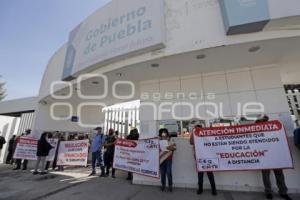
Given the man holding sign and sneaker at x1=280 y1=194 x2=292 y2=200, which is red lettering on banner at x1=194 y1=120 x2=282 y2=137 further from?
sneaker at x1=280 y1=194 x2=292 y2=200

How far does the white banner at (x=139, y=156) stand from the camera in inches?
208

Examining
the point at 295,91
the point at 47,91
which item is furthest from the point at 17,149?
the point at 295,91

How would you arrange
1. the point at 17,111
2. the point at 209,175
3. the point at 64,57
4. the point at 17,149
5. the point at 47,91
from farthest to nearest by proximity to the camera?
the point at 17,111 → the point at 47,91 → the point at 64,57 → the point at 17,149 → the point at 209,175

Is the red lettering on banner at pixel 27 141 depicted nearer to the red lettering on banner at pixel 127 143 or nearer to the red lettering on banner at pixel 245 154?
the red lettering on banner at pixel 127 143

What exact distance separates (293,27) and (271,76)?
2355 millimetres

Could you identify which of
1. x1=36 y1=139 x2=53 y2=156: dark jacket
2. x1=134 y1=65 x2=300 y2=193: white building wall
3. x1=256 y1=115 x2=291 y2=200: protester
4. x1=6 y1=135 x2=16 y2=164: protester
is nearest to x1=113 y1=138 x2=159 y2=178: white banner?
x1=134 y1=65 x2=300 y2=193: white building wall

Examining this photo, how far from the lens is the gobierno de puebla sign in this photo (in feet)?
20.0

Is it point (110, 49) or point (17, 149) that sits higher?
point (110, 49)

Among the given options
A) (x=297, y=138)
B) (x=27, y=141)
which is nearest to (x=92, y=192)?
(x=297, y=138)

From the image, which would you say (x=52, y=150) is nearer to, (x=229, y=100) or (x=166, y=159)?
(x=166, y=159)

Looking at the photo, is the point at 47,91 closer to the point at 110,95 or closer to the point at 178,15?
the point at 110,95

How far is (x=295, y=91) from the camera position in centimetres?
1107

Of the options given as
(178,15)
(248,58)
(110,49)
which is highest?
(178,15)

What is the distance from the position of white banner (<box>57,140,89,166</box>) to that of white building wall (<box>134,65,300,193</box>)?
8.38 ft
